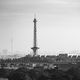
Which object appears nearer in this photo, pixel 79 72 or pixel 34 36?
pixel 79 72

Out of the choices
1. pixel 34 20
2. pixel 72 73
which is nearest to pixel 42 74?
pixel 72 73

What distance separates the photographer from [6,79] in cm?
2317

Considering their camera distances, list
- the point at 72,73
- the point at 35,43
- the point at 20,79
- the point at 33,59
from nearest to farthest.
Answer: the point at 20,79 < the point at 72,73 < the point at 33,59 < the point at 35,43

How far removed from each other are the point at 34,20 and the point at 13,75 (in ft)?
101

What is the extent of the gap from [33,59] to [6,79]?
19183 mm

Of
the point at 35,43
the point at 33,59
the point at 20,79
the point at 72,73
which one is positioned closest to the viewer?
the point at 20,79

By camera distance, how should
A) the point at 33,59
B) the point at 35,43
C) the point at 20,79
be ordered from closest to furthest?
the point at 20,79, the point at 33,59, the point at 35,43

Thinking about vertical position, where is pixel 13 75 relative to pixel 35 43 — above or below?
below

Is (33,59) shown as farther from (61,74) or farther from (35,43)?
(61,74)

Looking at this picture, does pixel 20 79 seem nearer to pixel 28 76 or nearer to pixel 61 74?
pixel 28 76

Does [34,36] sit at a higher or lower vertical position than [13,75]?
higher

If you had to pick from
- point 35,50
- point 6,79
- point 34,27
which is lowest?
point 6,79

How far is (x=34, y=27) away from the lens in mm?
51219

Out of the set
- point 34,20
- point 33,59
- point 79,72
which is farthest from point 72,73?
point 34,20
